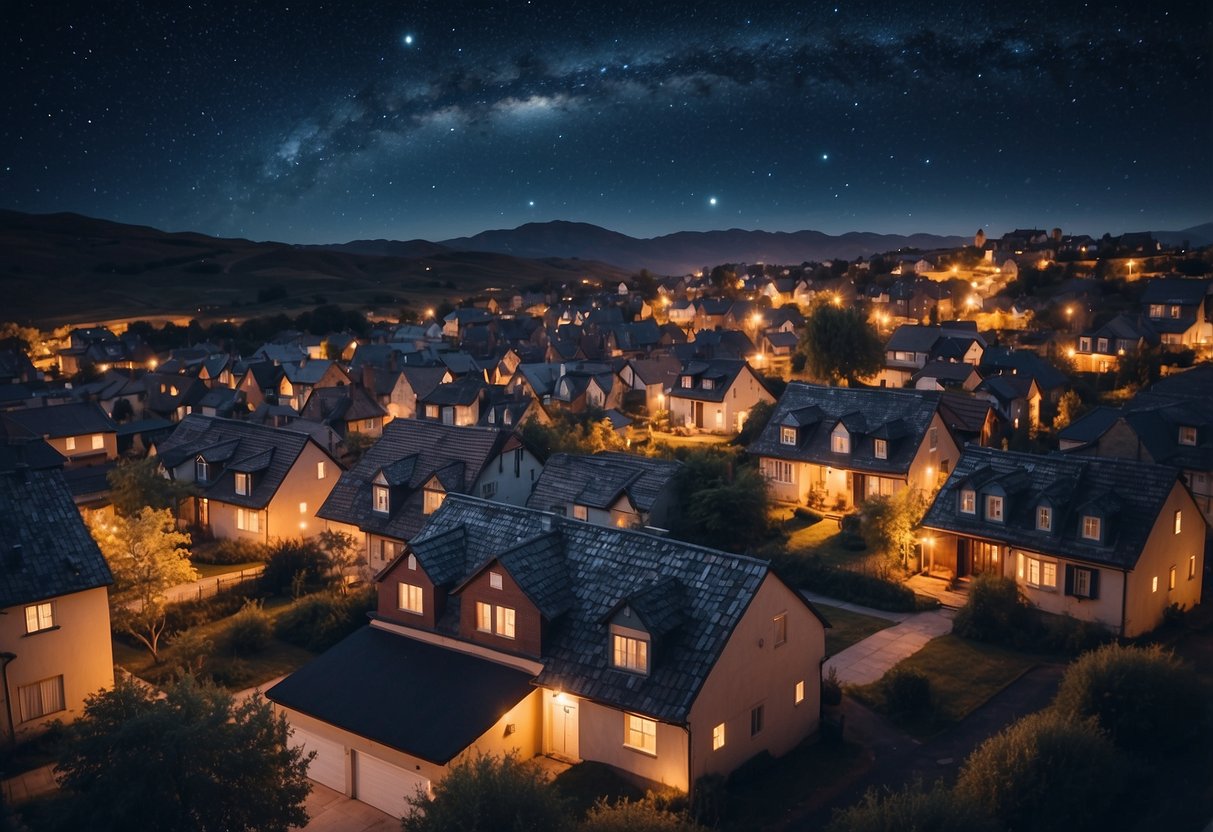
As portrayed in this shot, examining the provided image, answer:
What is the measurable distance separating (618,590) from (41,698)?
704 inches

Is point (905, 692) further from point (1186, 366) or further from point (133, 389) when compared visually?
point (133, 389)

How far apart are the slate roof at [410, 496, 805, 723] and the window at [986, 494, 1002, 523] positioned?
16167 mm

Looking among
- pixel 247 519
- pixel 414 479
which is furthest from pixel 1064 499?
pixel 247 519

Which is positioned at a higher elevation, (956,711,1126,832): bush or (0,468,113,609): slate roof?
(0,468,113,609): slate roof

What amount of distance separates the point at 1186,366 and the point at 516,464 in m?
62.8

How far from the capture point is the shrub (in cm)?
2688

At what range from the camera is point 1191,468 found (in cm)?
4391

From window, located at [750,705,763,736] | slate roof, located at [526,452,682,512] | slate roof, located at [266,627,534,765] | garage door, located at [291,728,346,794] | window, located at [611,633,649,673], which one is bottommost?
garage door, located at [291,728,346,794]

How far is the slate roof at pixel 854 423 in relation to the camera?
47500 millimetres

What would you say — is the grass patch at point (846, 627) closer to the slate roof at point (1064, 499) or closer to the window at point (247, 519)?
the slate roof at point (1064, 499)

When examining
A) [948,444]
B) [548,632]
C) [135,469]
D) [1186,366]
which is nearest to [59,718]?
[548,632]

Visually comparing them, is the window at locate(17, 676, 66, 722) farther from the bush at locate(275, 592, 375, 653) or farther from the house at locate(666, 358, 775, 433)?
the house at locate(666, 358, 775, 433)

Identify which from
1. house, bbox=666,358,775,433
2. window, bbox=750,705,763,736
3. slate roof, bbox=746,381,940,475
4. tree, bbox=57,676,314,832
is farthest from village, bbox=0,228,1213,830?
house, bbox=666,358,775,433

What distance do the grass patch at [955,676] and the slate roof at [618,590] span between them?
743 centimetres
